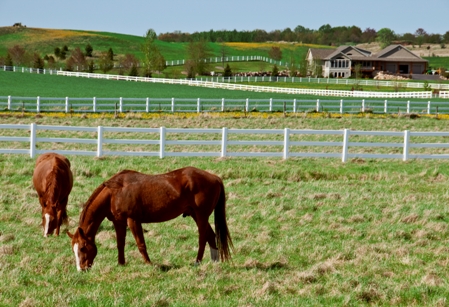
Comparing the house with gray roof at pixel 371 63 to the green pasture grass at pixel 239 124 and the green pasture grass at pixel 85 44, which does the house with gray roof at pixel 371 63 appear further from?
the green pasture grass at pixel 239 124

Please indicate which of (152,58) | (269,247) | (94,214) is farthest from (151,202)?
(152,58)

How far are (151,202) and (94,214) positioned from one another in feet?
2.50

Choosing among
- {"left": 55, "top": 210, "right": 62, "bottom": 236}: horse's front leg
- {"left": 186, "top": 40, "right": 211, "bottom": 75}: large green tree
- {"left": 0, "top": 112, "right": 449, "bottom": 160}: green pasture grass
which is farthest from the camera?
{"left": 186, "top": 40, "right": 211, "bottom": 75}: large green tree

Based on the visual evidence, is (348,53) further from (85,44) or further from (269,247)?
(269,247)

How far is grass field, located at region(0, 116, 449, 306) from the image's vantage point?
25.9ft

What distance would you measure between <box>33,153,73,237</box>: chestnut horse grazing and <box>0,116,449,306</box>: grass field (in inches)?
12.8

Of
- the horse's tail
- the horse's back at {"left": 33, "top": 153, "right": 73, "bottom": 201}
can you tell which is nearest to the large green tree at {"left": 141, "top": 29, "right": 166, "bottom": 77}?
the horse's back at {"left": 33, "top": 153, "right": 73, "bottom": 201}

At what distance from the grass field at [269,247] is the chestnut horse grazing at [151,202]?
0.49 m

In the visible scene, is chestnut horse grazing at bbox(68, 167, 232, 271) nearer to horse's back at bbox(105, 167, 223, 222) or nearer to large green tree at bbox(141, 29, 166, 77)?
horse's back at bbox(105, 167, 223, 222)

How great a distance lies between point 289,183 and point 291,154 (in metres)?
3.46

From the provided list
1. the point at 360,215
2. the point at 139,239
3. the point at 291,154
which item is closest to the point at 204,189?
the point at 139,239

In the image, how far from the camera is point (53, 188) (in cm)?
1041

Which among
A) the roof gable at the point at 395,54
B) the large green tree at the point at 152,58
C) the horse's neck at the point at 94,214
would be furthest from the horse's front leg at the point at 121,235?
the roof gable at the point at 395,54

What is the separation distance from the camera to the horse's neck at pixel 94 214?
8.45 m
